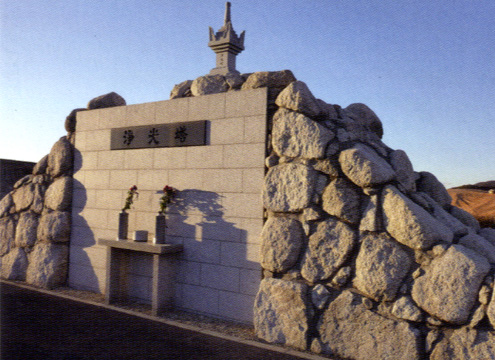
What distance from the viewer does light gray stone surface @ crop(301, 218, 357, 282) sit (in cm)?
479

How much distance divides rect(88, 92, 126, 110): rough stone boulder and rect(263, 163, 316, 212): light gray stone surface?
3.79 metres

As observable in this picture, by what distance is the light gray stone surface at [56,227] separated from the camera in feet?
24.6

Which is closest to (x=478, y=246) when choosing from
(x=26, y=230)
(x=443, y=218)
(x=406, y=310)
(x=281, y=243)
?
(x=443, y=218)

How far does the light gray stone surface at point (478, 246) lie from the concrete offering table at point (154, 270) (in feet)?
12.2

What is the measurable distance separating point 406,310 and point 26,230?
6845mm

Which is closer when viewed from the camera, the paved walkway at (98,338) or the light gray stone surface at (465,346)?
the light gray stone surface at (465,346)

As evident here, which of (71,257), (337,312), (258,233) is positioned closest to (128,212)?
(71,257)

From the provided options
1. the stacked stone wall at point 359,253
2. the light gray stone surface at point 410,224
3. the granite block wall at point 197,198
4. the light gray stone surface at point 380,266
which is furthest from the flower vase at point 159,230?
the light gray stone surface at point 410,224

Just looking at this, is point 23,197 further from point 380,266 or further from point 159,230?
point 380,266

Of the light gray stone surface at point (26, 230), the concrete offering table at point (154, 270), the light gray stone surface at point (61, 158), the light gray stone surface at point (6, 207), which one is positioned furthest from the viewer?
the light gray stone surface at point (6, 207)

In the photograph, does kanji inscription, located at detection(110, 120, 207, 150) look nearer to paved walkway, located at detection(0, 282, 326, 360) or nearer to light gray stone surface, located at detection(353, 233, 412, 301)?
paved walkway, located at detection(0, 282, 326, 360)

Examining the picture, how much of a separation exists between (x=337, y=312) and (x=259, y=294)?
3.35ft

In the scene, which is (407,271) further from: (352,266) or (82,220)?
(82,220)

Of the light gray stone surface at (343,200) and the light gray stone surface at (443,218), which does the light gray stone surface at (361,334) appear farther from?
the light gray stone surface at (443,218)
